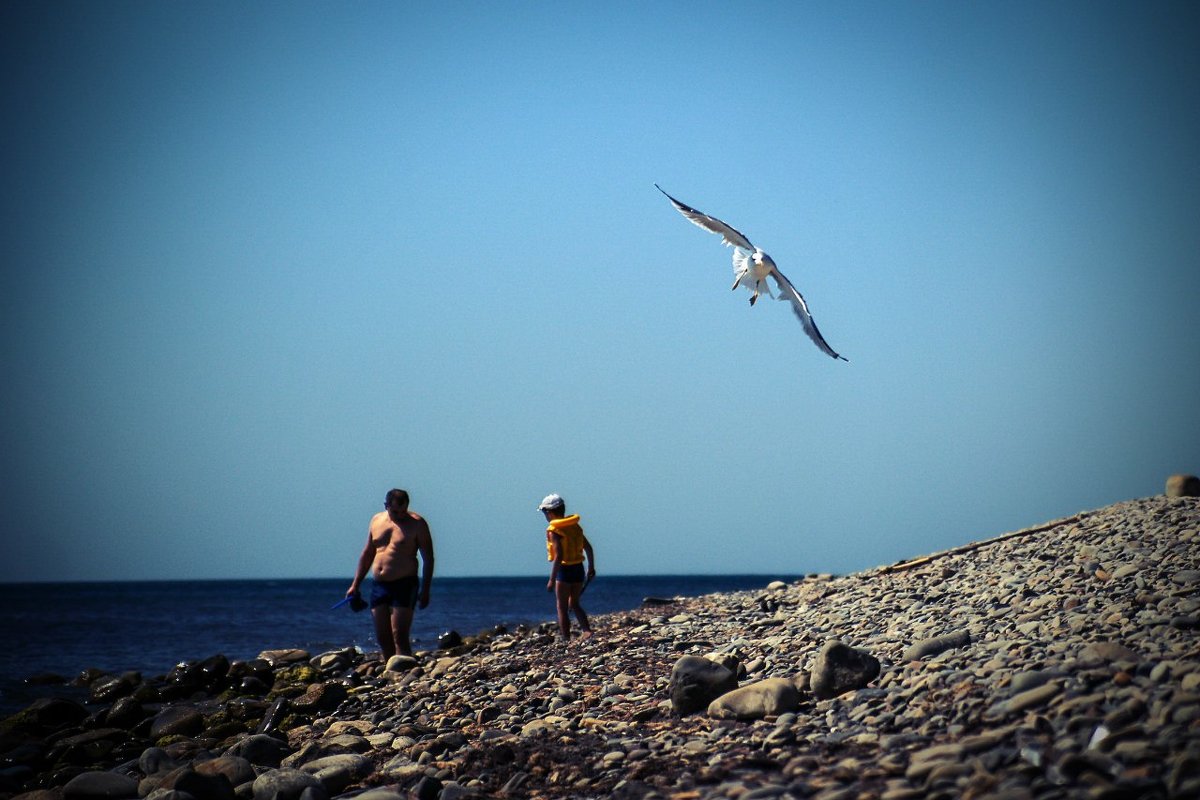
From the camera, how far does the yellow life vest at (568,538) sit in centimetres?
1079

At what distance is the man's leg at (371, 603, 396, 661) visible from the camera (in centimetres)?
1089

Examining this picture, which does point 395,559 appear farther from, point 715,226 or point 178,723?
point 715,226

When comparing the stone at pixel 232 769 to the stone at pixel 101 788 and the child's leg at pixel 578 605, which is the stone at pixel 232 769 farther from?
the child's leg at pixel 578 605

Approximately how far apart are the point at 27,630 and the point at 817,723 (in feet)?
99.6

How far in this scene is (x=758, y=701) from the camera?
643 cm

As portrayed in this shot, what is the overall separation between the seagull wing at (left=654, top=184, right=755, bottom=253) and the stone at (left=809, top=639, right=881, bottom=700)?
5867 millimetres

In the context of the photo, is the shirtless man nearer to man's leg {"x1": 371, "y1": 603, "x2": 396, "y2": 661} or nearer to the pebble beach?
man's leg {"x1": 371, "y1": 603, "x2": 396, "y2": 661}

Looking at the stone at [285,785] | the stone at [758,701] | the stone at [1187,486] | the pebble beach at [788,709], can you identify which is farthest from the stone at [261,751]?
the stone at [1187,486]

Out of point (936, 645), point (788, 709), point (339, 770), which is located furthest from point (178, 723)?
point (936, 645)

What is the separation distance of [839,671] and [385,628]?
6132 mm

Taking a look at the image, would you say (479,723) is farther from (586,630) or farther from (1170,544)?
(1170,544)

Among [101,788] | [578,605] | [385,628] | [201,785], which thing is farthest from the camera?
[578,605]

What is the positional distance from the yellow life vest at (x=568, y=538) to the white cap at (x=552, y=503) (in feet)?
0.46

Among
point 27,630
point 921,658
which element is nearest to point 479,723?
point 921,658
